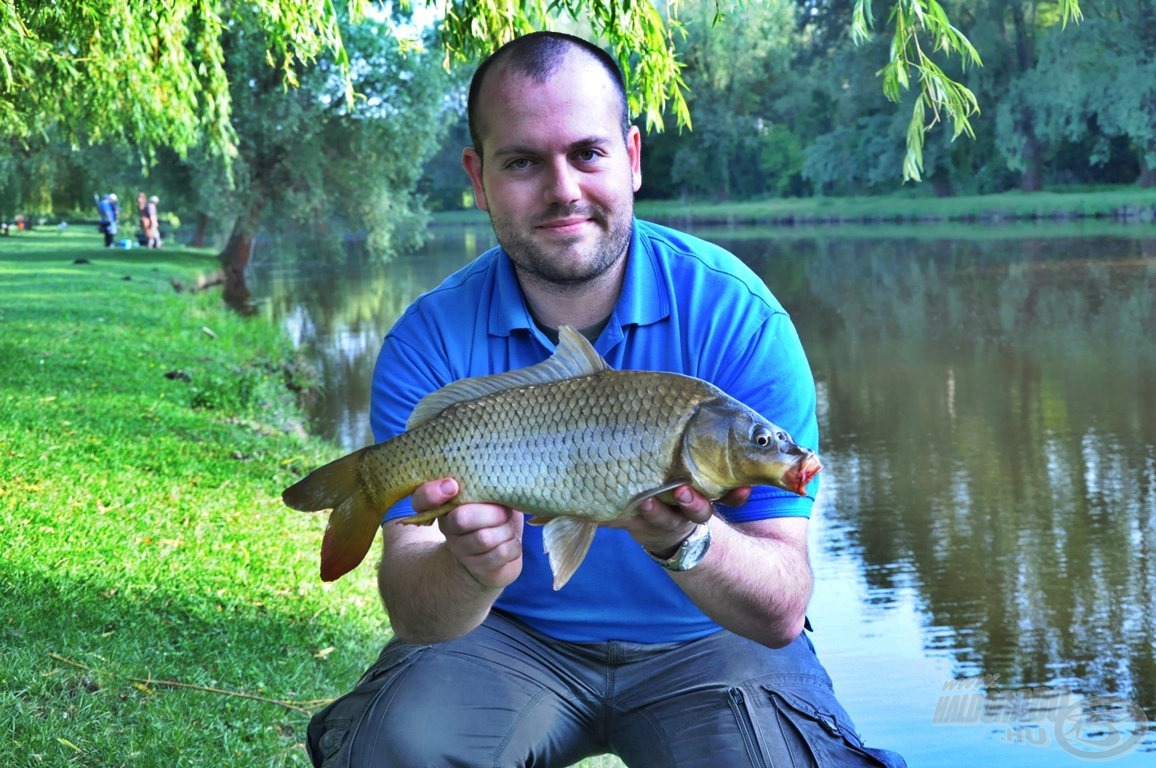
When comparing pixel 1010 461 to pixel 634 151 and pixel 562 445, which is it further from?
pixel 562 445

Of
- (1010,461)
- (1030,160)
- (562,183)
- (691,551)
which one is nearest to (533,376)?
(691,551)

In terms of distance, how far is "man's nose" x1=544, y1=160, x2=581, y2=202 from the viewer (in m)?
2.82

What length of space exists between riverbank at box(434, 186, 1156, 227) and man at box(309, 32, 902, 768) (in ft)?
120

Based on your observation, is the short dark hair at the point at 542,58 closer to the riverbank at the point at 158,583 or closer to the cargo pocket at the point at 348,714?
the cargo pocket at the point at 348,714

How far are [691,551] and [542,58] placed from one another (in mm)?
1166

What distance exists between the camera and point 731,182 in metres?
63.8

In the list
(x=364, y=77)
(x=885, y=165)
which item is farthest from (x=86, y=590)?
(x=885, y=165)

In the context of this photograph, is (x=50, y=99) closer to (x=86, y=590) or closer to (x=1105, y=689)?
(x=86, y=590)

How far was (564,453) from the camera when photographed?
2299 mm

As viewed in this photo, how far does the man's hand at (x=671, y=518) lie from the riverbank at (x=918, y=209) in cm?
3720

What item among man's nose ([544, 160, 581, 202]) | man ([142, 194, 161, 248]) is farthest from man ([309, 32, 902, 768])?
man ([142, 194, 161, 248])

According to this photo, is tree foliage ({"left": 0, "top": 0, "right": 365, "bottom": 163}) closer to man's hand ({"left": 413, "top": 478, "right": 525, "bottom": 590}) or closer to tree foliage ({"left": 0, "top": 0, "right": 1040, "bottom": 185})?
Result: tree foliage ({"left": 0, "top": 0, "right": 1040, "bottom": 185})

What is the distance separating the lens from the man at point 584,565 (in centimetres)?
268

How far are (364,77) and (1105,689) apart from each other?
22014 mm
